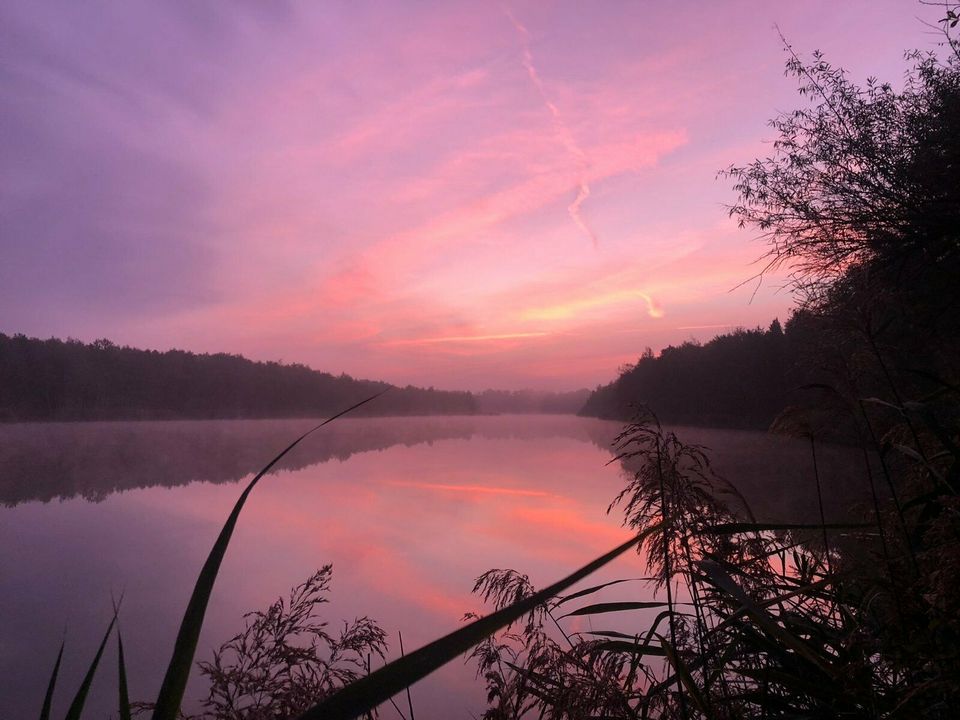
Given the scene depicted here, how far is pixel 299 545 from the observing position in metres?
8.34

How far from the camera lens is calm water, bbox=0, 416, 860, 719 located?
15.9 ft

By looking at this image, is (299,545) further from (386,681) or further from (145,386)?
(145,386)

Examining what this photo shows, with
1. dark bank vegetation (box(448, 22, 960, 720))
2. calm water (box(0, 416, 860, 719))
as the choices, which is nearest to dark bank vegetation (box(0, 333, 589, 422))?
calm water (box(0, 416, 860, 719))

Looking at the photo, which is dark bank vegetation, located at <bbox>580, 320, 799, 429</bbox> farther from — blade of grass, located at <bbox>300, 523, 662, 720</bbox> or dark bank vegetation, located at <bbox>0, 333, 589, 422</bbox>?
dark bank vegetation, located at <bbox>0, 333, 589, 422</bbox>

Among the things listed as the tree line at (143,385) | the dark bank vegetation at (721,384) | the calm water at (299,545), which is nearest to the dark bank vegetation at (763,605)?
the calm water at (299,545)

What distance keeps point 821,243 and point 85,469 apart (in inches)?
851

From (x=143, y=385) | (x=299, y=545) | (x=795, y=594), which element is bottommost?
(x=299, y=545)

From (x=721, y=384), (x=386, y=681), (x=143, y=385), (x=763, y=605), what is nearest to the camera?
(x=386, y=681)

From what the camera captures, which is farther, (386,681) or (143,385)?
(143,385)

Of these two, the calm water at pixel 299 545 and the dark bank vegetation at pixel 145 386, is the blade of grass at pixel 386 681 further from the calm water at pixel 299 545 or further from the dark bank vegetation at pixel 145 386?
the dark bank vegetation at pixel 145 386

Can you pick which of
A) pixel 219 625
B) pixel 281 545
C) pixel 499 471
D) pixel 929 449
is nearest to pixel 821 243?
pixel 929 449

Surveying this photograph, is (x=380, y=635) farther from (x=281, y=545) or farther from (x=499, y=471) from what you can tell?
(x=499, y=471)

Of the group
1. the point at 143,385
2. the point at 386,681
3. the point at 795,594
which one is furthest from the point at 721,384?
the point at 143,385

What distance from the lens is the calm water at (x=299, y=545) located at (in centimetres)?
485
